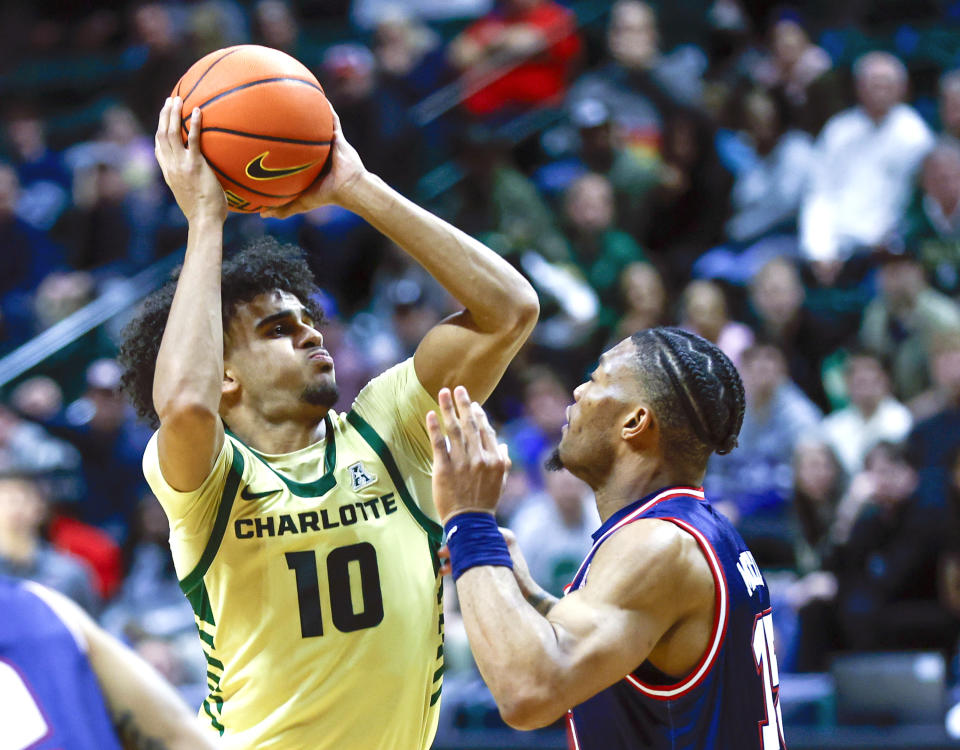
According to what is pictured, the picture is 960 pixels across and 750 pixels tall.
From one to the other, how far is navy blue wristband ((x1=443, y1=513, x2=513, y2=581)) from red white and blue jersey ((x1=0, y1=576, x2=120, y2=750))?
1.24 metres

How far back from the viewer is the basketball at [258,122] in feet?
11.2

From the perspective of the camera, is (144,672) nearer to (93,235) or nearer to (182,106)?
(182,106)

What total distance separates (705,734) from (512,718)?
1.66 ft

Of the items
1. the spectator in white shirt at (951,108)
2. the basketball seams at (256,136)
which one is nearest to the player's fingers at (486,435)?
the basketball seams at (256,136)

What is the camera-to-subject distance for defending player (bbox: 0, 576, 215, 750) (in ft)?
6.23

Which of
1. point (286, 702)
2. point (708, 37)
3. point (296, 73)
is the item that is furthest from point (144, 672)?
point (708, 37)

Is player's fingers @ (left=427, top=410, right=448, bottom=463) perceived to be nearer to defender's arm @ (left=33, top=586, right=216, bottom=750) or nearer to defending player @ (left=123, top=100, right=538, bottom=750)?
defending player @ (left=123, top=100, right=538, bottom=750)

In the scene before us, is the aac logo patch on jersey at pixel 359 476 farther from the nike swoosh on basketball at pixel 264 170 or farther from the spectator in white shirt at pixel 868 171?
the spectator in white shirt at pixel 868 171

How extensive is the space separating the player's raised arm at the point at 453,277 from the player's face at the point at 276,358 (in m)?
0.28

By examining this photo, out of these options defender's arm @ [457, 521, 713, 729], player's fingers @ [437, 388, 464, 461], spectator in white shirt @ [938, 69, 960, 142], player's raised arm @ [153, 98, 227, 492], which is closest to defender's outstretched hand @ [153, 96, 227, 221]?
player's raised arm @ [153, 98, 227, 492]

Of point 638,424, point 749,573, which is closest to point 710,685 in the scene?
point 749,573

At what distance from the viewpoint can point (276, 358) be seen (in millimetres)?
3688

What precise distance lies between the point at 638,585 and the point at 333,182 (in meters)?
1.42

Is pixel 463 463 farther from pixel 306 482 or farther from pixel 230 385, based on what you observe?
pixel 230 385
